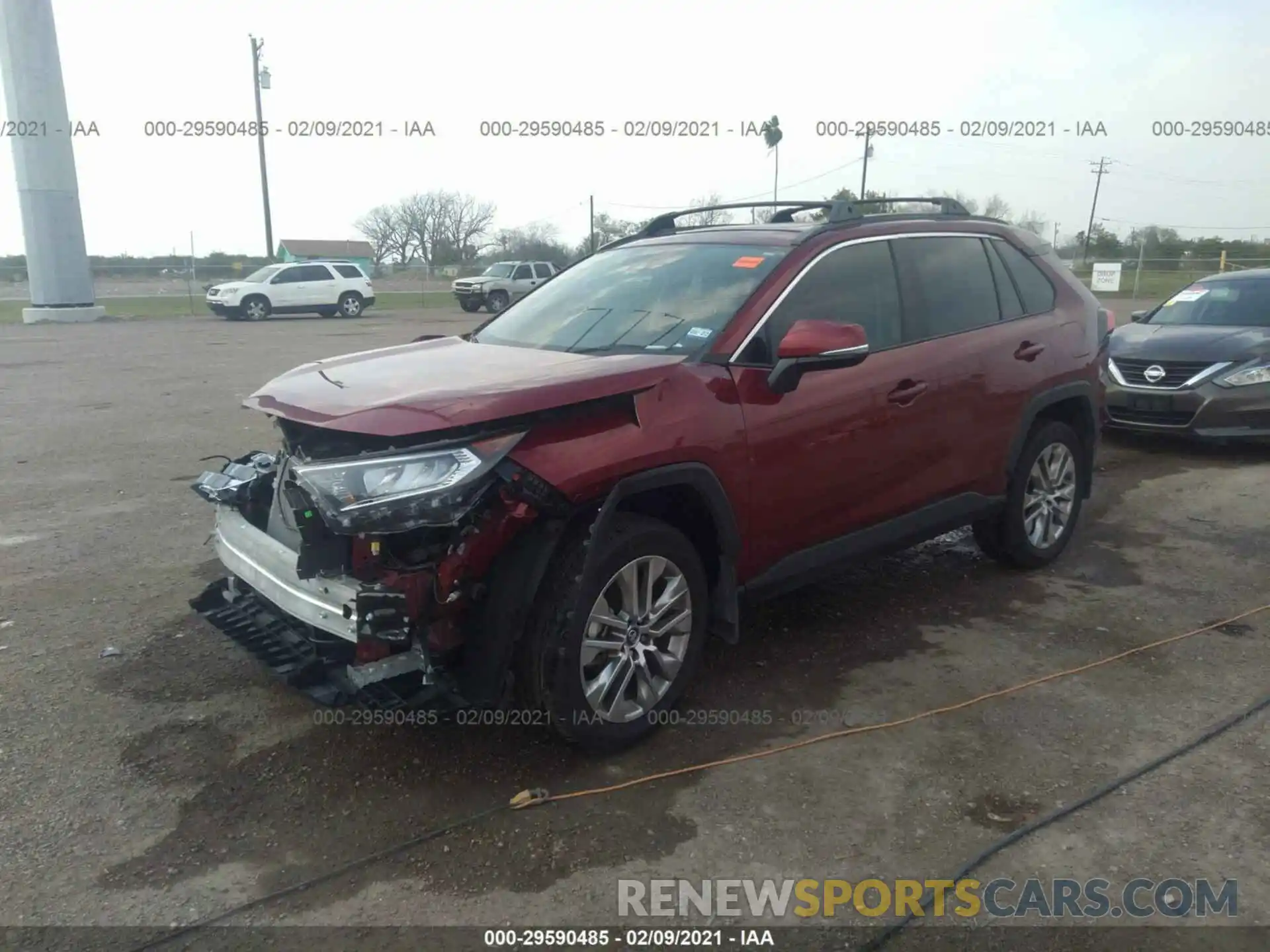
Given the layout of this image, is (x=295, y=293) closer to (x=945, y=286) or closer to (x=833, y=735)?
(x=945, y=286)

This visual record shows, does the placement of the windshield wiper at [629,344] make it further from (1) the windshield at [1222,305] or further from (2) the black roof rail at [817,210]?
(1) the windshield at [1222,305]

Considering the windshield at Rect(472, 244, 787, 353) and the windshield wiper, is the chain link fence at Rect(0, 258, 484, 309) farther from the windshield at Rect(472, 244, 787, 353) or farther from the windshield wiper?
the windshield wiper

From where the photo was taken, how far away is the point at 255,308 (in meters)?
28.8

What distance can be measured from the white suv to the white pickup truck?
3.50m

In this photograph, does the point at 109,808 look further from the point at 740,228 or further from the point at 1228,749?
the point at 1228,749

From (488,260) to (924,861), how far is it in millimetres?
55193

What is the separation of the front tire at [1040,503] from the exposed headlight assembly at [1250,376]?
11.3 ft

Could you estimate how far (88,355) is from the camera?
1670cm

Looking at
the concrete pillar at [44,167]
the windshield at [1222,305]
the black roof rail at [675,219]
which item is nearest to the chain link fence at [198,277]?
the concrete pillar at [44,167]

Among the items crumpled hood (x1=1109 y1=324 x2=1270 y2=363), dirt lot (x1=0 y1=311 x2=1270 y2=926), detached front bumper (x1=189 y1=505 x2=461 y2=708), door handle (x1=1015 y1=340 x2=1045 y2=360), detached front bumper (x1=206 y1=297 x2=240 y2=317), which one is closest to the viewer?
dirt lot (x1=0 y1=311 x2=1270 y2=926)

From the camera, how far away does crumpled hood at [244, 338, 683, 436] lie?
3.04 metres

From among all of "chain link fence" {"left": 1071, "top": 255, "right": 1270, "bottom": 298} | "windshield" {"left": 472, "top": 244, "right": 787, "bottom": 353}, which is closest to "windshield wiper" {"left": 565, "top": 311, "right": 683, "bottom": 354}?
"windshield" {"left": 472, "top": 244, "right": 787, "bottom": 353}

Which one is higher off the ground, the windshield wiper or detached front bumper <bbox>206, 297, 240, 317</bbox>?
the windshield wiper

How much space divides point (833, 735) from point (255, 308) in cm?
2847
